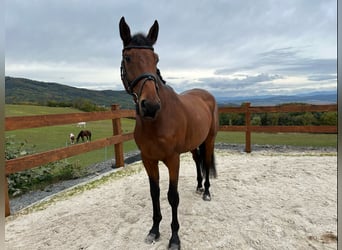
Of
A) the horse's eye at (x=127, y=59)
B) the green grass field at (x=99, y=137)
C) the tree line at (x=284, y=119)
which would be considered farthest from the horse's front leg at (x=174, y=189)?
the tree line at (x=284, y=119)

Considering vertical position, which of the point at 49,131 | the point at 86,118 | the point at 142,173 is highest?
the point at 86,118

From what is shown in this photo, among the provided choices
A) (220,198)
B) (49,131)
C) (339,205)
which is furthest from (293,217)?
(49,131)

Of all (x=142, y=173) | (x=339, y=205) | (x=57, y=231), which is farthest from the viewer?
(x=142, y=173)

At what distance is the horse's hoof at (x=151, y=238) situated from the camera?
2297 millimetres

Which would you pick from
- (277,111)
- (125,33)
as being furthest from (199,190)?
(277,111)

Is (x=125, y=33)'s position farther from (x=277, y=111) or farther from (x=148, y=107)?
(x=277, y=111)

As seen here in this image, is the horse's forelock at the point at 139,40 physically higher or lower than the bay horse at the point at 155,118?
higher

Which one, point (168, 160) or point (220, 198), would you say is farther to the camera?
point (220, 198)

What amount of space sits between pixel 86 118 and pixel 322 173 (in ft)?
12.5

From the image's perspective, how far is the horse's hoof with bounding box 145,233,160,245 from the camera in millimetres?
2297

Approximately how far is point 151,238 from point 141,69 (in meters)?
1.49

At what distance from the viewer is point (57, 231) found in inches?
101

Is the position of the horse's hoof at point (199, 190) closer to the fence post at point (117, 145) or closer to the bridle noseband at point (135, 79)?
the bridle noseband at point (135, 79)

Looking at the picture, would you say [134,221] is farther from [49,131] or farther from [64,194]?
[49,131]
